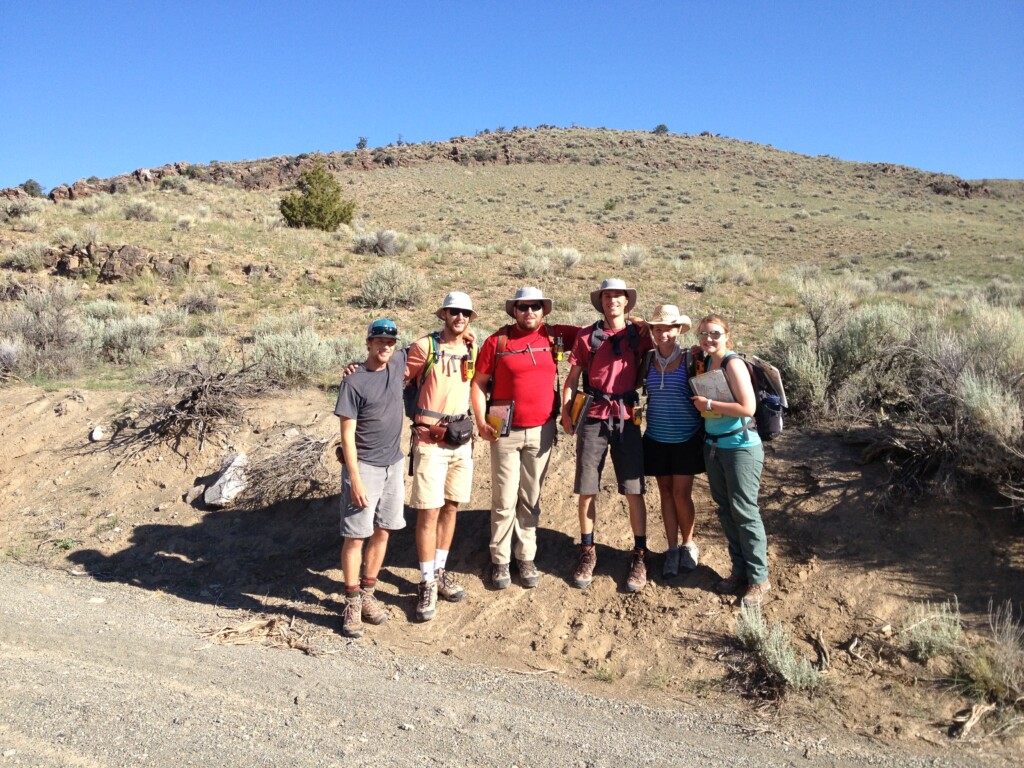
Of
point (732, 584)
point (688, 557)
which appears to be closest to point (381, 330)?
point (688, 557)

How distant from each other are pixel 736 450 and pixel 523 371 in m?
1.43

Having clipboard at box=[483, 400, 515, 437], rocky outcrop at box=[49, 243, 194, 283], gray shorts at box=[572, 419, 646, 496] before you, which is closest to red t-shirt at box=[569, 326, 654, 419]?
gray shorts at box=[572, 419, 646, 496]

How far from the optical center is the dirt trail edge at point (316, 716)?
2.91 meters

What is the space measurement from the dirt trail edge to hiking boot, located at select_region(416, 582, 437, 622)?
1.39ft

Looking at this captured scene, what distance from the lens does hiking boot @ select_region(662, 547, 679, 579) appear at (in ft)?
15.1

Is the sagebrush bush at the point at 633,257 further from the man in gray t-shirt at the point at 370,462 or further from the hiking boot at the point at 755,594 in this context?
the hiking boot at the point at 755,594

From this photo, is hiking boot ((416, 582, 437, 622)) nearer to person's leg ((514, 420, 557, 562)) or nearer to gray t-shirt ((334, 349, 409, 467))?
person's leg ((514, 420, 557, 562))

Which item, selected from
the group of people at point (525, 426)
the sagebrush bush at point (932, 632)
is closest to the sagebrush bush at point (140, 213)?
the group of people at point (525, 426)

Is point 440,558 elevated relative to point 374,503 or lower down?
A: lower down

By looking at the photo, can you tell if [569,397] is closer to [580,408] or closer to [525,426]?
[580,408]

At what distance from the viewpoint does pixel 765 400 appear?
4004 mm

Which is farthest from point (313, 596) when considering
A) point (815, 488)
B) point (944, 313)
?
point (944, 313)

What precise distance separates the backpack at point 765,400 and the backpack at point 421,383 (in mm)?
1674

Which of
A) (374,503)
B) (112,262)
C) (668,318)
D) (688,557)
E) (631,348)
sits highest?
(112,262)
